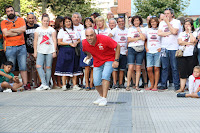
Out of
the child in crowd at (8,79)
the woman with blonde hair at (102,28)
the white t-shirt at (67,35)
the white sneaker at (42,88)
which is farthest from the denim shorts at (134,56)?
the child in crowd at (8,79)

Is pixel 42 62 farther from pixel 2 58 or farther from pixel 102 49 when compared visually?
pixel 102 49

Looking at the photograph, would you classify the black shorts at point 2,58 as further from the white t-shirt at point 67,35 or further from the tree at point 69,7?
the tree at point 69,7

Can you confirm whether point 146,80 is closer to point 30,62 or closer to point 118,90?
point 118,90

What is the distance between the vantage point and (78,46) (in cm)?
1131

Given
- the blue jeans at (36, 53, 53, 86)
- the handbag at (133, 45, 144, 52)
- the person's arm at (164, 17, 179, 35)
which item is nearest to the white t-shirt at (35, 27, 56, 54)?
the blue jeans at (36, 53, 53, 86)

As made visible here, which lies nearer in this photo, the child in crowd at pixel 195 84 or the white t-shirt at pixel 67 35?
the child in crowd at pixel 195 84

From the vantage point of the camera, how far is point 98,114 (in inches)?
271

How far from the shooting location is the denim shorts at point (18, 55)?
11.2 m

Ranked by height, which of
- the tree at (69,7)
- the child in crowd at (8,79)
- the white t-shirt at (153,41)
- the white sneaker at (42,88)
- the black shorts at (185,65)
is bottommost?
the white sneaker at (42,88)

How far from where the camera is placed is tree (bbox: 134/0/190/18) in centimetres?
4719

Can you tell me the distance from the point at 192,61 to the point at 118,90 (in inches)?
84.5

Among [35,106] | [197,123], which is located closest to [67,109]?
[35,106]

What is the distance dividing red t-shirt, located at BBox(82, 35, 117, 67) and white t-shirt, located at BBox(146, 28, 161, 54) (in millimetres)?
2696

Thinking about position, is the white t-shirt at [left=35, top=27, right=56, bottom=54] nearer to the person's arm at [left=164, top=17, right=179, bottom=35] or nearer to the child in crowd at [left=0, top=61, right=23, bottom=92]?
the child in crowd at [left=0, top=61, right=23, bottom=92]
